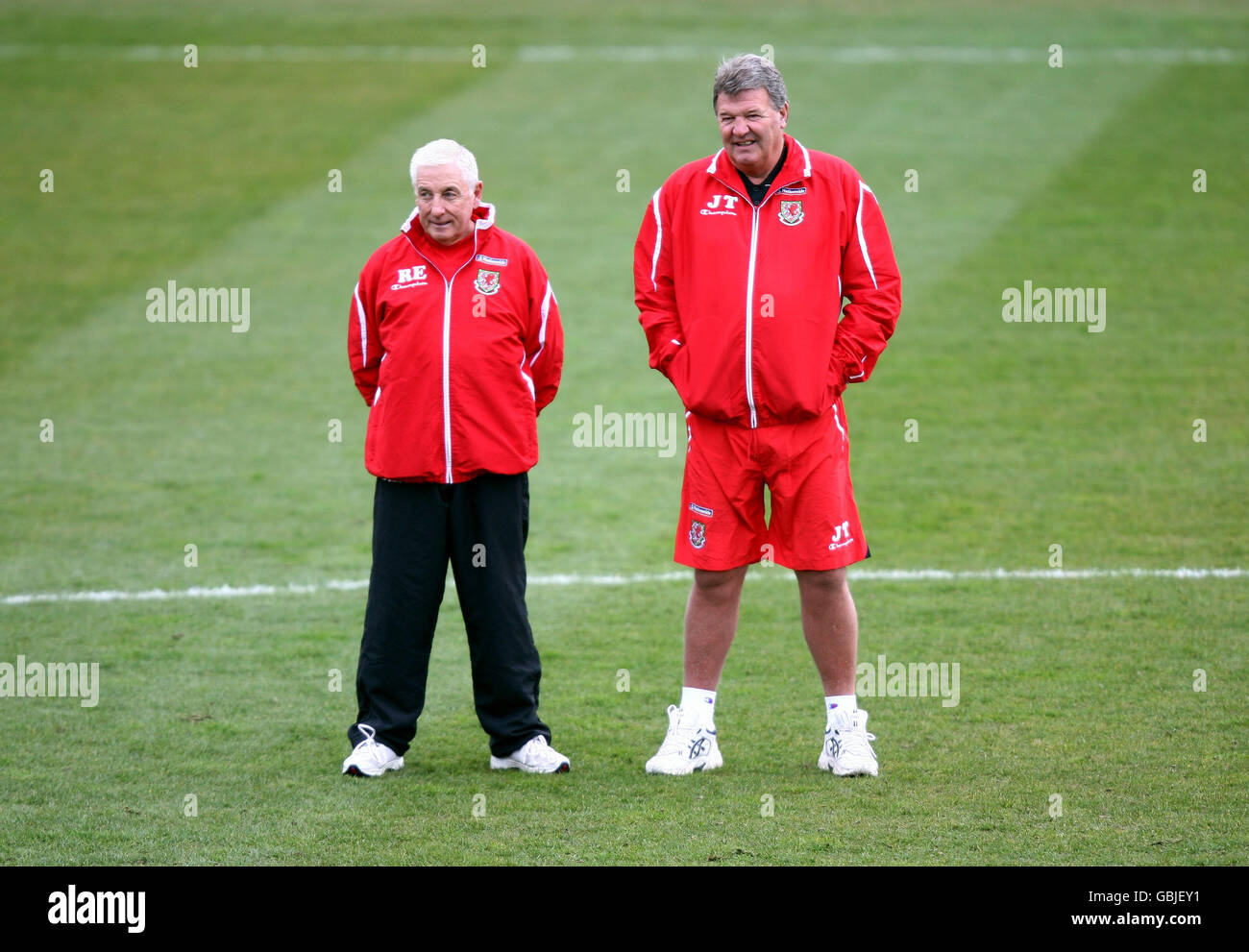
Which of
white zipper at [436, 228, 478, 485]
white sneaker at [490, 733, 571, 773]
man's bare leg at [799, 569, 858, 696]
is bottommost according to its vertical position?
white sneaker at [490, 733, 571, 773]

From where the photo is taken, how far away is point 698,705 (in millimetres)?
5582

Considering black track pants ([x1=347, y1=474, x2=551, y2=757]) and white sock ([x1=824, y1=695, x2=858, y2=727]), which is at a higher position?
black track pants ([x1=347, y1=474, x2=551, y2=757])

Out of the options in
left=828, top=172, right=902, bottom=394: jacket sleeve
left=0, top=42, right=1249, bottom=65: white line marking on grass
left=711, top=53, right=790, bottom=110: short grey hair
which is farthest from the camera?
left=0, top=42, right=1249, bottom=65: white line marking on grass

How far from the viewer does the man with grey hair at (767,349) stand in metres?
5.29

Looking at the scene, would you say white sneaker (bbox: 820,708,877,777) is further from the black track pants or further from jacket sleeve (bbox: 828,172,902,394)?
jacket sleeve (bbox: 828,172,902,394)

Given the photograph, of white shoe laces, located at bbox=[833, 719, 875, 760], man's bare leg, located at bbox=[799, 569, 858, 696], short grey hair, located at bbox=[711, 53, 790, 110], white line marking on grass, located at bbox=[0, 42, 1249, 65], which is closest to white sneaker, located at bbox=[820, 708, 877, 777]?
white shoe laces, located at bbox=[833, 719, 875, 760]

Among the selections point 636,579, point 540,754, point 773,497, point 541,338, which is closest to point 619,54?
point 636,579

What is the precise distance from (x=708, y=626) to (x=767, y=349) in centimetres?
104

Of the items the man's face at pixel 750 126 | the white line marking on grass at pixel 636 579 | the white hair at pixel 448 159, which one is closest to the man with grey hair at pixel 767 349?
the man's face at pixel 750 126

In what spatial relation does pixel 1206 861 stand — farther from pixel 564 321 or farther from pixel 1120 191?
pixel 1120 191

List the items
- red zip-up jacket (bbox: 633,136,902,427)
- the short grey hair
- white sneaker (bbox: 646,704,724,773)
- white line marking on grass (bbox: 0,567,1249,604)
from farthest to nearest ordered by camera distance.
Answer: white line marking on grass (bbox: 0,567,1249,604) < white sneaker (bbox: 646,704,724,773) < red zip-up jacket (bbox: 633,136,902,427) < the short grey hair

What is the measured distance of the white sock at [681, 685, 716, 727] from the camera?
18.3ft

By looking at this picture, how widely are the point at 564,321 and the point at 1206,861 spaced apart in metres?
9.23

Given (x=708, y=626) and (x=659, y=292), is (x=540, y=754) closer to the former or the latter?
(x=708, y=626)
